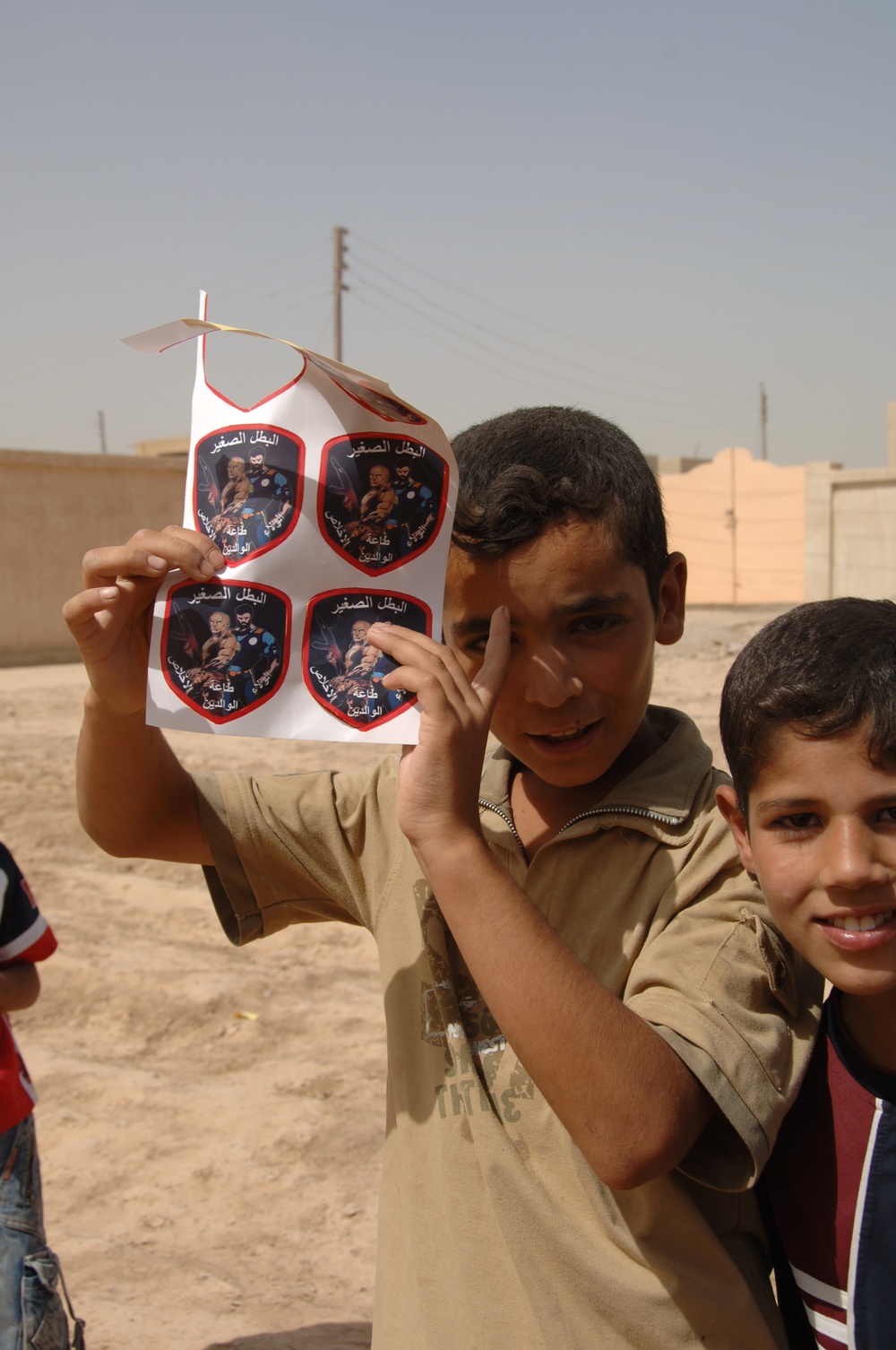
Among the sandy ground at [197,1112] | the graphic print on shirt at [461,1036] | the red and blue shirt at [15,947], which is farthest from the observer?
the sandy ground at [197,1112]

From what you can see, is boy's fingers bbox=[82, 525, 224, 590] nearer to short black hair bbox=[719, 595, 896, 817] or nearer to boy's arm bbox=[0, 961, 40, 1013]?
short black hair bbox=[719, 595, 896, 817]

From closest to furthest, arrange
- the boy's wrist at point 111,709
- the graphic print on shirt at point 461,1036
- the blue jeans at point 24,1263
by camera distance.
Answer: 1. the graphic print on shirt at point 461,1036
2. the boy's wrist at point 111,709
3. the blue jeans at point 24,1263

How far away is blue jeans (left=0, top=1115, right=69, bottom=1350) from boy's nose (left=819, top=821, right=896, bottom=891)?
152 cm

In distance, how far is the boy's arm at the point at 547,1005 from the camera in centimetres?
105

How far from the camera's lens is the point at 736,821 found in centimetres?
126

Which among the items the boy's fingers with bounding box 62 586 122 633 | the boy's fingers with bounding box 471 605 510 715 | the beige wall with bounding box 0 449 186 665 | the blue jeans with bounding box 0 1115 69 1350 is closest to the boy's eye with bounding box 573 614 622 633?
the boy's fingers with bounding box 471 605 510 715

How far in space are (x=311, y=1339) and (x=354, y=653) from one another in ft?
6.16

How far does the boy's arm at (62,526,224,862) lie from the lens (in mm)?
1321

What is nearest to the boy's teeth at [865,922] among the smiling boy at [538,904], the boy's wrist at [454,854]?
the smiling boy at [538,904]

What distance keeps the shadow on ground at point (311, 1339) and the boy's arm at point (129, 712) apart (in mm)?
1415

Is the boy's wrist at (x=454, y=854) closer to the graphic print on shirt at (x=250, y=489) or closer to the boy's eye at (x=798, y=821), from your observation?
the boy's eye at (x=798, y=821)

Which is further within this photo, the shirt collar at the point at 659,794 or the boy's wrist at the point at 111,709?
the boy's wrist at the point at 111,709

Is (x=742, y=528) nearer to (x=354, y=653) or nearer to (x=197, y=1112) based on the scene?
(x=197, y=1112)

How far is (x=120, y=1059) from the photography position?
3848 mm
